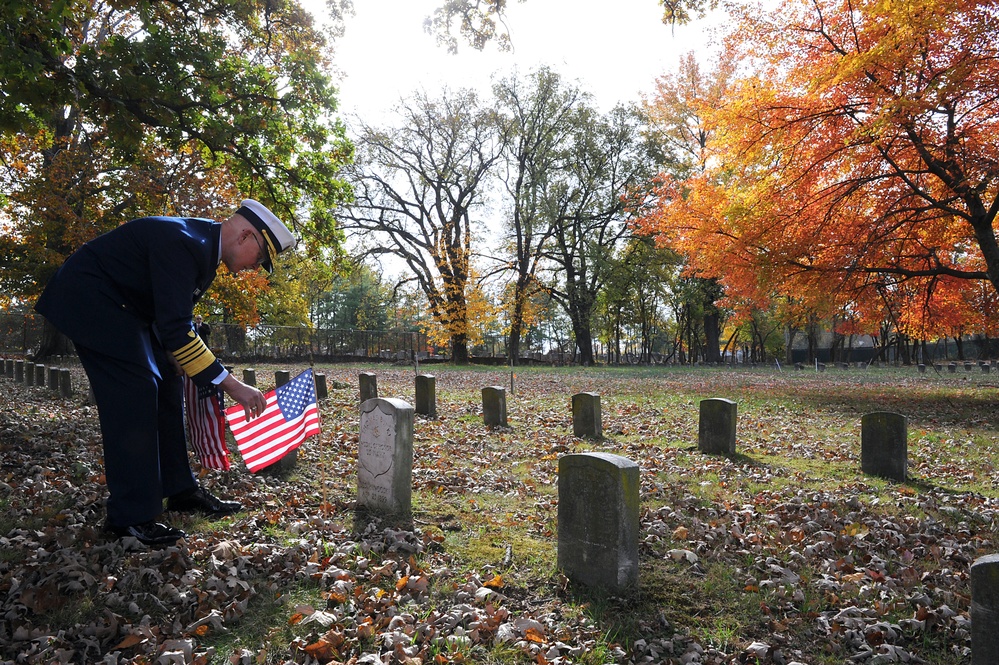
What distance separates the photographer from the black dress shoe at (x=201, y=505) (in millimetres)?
4578

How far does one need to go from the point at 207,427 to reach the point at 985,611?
16.3 feet

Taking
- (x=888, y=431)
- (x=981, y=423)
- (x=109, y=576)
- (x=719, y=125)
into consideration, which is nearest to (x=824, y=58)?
(x=719, y=125)

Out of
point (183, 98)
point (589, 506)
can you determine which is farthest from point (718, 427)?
point (183, 98)

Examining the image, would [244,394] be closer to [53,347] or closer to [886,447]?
[886,447]

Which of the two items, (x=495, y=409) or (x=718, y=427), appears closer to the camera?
(x=718, y=427)

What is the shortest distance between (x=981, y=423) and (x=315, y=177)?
12.8m

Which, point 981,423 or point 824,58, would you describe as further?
point 824,58

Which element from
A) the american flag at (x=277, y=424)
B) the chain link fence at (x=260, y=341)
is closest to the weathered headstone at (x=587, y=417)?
the american flag at (x=277, y=424)

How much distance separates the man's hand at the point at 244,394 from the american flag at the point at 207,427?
39.4 inches

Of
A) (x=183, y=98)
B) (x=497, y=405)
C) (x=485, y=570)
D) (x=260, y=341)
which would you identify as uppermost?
(x=183, y=98)

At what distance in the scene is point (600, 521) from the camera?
12.8ft

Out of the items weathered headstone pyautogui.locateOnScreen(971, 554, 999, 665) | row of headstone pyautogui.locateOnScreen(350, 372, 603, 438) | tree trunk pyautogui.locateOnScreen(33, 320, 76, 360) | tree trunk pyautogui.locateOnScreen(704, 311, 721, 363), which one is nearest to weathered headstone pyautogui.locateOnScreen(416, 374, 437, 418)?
row of headstone pyautogui.locateOnScreen(350, 372, 603, 438)

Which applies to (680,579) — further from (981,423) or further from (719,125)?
(719,125)

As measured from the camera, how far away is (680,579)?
4.10m
